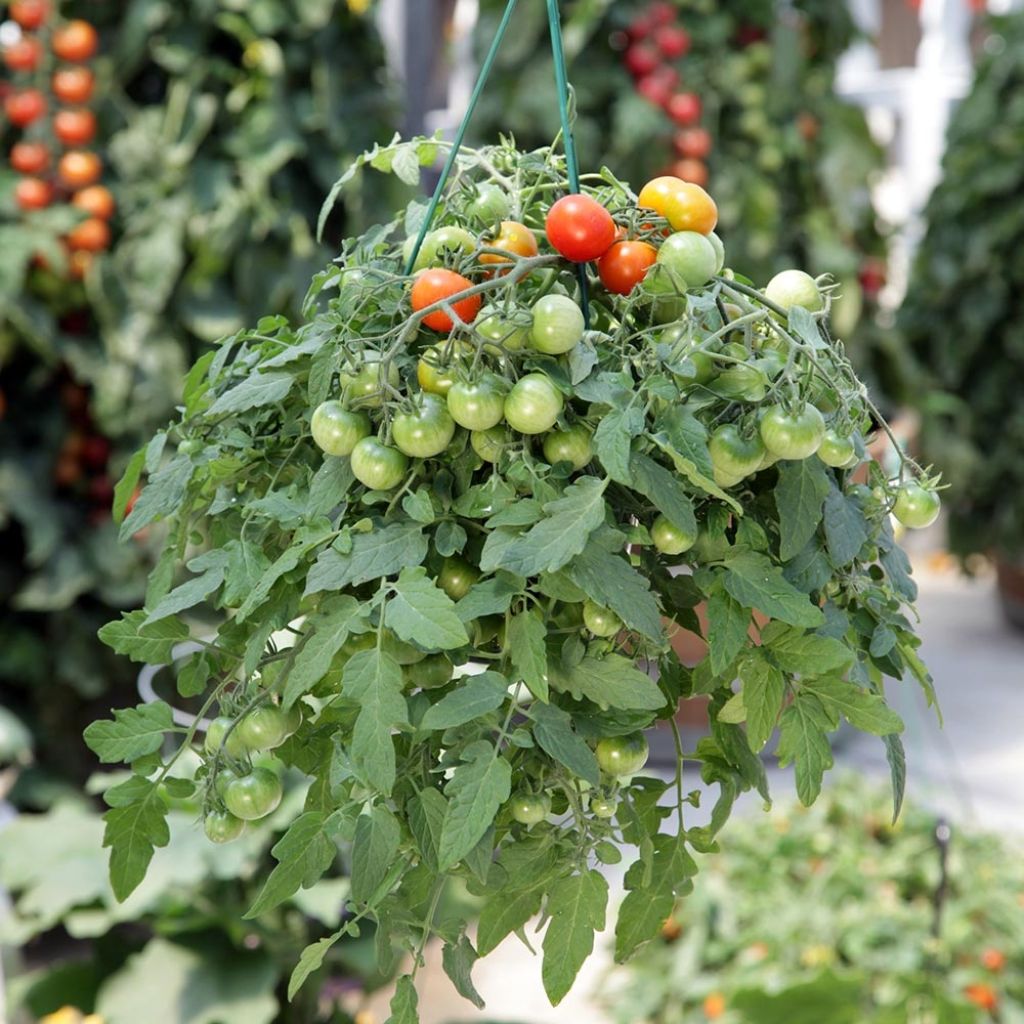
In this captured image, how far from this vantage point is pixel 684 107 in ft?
8.07

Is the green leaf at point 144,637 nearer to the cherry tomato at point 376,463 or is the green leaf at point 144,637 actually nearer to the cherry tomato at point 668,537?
the cherry tomato at point 376,463

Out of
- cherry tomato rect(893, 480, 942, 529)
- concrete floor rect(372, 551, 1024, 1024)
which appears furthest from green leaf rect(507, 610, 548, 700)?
concrete floor rect(372, 551, 1024, 1024)

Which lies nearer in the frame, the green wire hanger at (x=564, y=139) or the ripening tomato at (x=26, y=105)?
the green wire hanger at (x=564, y=139)

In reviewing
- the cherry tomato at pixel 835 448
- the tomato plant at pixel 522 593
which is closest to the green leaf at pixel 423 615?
the tomato plant at pixel 522 593

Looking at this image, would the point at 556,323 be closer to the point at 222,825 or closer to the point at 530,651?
the point at 530,651

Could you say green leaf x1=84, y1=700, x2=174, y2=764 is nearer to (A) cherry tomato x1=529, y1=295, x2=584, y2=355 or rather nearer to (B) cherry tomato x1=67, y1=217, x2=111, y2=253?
(A) cherry tomato x1=529, y1=295, x2=584, y2=355

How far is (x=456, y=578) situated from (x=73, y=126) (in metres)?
1.79

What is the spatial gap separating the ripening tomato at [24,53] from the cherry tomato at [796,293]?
184 centimetres

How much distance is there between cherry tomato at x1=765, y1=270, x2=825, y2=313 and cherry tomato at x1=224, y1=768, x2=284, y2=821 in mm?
373

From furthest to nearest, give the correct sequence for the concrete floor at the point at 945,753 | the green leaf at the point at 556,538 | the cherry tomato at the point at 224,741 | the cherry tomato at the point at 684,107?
the cherry tomato at the point at 684,107 < the concrete floor at the point at 945,753 < the cherry tomato at the point at 224,741 < the green leaf at the point at 556,538

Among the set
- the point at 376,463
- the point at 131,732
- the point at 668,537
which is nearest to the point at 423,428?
the point at 376,463

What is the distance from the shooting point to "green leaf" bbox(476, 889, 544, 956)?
2.19 ft

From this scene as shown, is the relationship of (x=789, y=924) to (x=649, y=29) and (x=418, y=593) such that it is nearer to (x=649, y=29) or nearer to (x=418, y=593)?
(x=418, y=593)

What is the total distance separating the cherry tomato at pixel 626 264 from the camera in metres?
0.66
